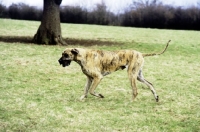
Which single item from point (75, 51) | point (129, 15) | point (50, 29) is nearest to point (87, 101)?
point (75, 51)

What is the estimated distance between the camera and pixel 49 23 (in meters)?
19.4

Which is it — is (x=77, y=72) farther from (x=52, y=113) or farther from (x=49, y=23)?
(x=49, y=23)

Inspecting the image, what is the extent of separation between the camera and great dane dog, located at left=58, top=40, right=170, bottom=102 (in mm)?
8781

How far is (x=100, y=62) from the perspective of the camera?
9.07 meters

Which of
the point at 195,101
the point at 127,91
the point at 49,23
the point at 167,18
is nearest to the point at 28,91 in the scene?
the point at 127,91

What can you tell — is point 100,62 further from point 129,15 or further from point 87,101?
point 129,15

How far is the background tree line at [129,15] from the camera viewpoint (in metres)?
54.9

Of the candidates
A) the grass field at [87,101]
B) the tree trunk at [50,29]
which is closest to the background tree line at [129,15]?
the tree trunk at [50,29]

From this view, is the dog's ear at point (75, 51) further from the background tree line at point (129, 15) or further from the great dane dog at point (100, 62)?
the background tree line at point (129, 15)

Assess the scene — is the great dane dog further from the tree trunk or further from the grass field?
the tree trunk

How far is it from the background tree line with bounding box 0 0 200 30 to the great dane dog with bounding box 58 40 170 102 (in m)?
46.8

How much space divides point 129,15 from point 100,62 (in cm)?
4961

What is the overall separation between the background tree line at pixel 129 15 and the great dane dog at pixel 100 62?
154 feet

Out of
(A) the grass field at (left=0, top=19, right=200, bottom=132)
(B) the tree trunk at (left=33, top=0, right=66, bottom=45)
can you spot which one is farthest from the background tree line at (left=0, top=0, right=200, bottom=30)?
(A) the grass field at (left=0, top=19, right=200, bottom=132)
